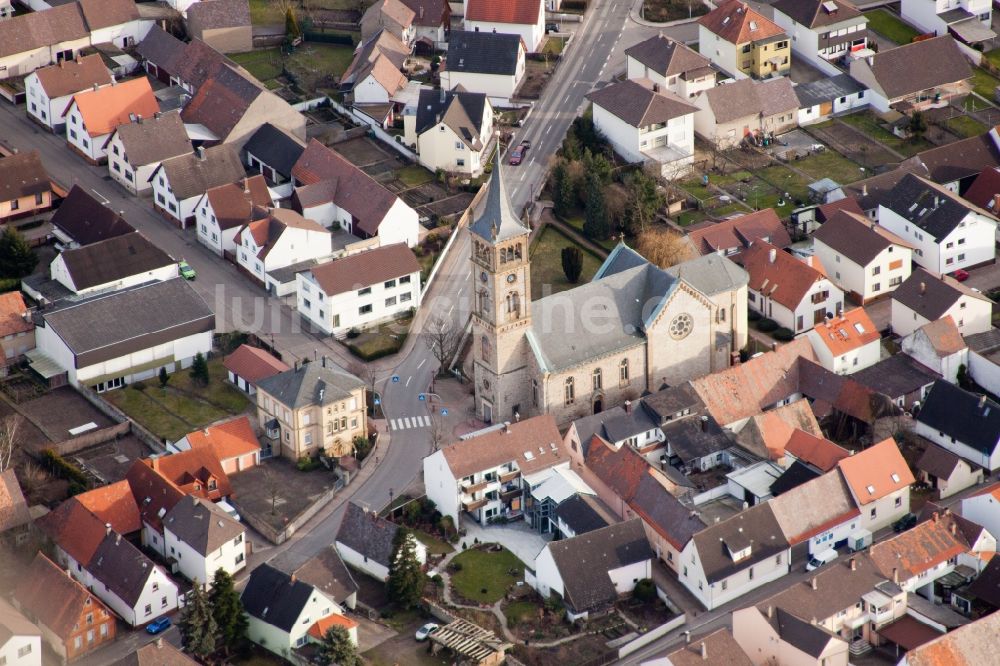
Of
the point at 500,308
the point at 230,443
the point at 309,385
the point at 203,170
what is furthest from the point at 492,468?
the point at 203,170

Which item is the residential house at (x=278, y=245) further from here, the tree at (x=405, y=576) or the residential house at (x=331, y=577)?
the tree at (x=405, y=576)

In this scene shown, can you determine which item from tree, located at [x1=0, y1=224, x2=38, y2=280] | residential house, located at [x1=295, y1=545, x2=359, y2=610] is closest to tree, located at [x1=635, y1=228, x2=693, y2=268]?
residential house, located at [x1=295, y1=545, x2=359, y2=610]

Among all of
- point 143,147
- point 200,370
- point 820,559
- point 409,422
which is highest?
point 143,147

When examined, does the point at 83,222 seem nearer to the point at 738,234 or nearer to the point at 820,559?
the point at 738,234

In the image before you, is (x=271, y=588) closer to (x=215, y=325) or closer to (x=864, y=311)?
(x=215, y=325)

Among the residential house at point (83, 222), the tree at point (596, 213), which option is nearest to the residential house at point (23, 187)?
the residential house at point (83, 222)

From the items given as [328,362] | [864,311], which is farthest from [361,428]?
[864,311]
